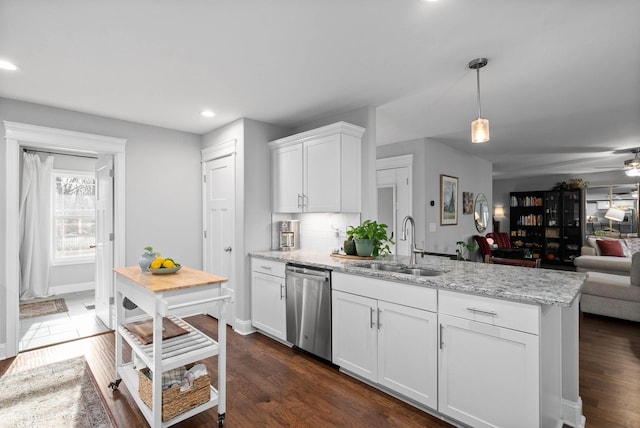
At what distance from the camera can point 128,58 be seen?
2.37 m

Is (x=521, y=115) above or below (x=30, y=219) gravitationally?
above

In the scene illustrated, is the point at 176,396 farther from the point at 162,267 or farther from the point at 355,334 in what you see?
the point at 355,334

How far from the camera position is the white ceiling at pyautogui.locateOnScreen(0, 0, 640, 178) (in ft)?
6.04

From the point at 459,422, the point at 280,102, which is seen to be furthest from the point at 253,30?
the point at 459,422

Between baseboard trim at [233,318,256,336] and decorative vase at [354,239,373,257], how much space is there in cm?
161

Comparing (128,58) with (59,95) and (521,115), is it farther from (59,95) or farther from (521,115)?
(521,115)

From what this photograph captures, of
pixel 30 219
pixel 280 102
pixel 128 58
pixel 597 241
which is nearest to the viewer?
pixel 128 58

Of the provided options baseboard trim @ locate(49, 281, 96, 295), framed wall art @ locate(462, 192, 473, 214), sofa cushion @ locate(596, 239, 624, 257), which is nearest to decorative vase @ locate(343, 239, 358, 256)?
framed wall art @ locate(462, 192, 473, 214)

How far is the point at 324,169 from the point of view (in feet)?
11.0

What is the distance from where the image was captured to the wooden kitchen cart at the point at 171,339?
1.89 m

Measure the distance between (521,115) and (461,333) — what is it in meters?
3.05

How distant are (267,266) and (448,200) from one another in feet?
11.2

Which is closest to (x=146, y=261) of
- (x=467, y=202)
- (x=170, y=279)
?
(x=170, y=279)

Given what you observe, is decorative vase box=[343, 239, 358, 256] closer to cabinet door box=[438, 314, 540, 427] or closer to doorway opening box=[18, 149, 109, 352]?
cabinet door box=[438, 314, 540, 427]
